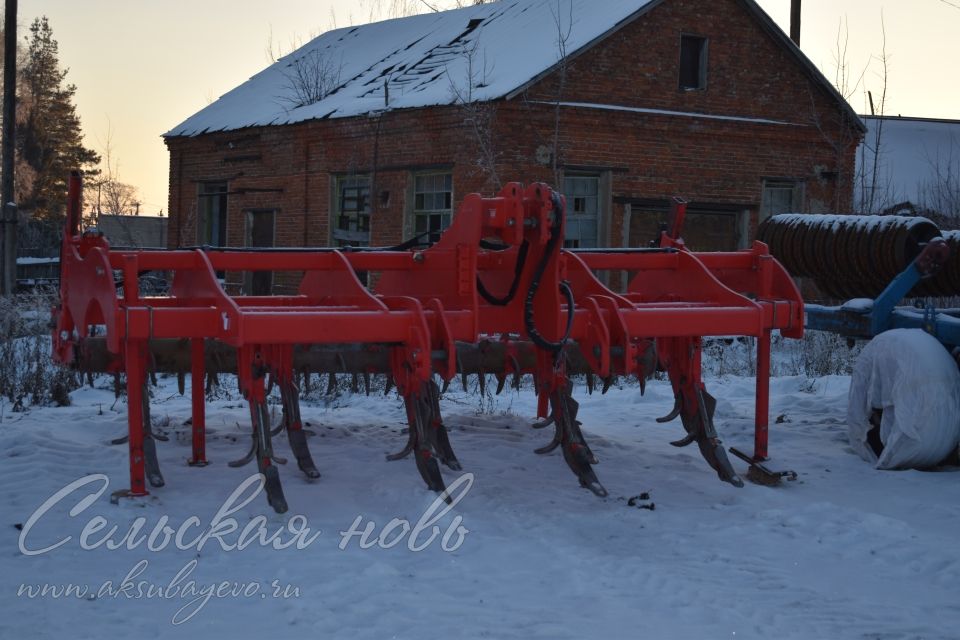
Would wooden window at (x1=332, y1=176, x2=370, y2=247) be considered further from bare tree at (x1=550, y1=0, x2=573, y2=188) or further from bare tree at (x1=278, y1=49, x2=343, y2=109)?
bare tree at (x1=550, y1=0, x2=573, y2=188)

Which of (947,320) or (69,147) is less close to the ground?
(69,147)

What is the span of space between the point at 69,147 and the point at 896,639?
4882 cm

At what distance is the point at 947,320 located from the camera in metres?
7.07

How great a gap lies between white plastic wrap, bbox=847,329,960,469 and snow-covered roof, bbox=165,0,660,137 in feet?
34.3

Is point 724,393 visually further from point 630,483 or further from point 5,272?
point 5,272

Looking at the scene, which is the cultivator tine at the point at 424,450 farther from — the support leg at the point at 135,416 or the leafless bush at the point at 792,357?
the leafless bush at the point at 792,357

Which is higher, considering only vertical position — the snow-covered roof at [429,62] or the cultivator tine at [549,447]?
the snow-covered roof at [429,62]

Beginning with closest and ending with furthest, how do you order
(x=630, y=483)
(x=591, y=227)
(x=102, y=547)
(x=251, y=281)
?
Answer: (x=102, y=547) < (x=630, y=483) < (x=591, y=227) < (x=251, y=281)

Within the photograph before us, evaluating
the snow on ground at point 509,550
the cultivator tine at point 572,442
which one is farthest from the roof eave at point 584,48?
the cultivator tine at point 572,442

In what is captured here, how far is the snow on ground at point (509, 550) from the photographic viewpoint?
4.29 meters

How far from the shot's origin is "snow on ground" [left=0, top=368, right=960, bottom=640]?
4.29 metres

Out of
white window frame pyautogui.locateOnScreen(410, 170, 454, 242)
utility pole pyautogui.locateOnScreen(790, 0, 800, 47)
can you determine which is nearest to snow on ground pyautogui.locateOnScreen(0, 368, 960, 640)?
white window frame pyautogui.locateOnScreen(410, 170, 454, 242)

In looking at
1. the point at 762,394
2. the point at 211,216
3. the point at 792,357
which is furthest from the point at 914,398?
the point at 211,216

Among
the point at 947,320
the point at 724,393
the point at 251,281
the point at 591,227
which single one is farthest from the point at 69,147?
the point at 947,320
